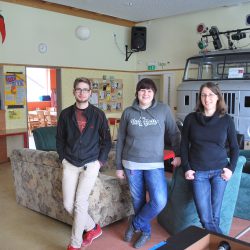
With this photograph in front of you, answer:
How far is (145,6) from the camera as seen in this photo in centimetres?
654

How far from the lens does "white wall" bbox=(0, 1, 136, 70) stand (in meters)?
5.91

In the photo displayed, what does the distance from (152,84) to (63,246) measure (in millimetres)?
1574

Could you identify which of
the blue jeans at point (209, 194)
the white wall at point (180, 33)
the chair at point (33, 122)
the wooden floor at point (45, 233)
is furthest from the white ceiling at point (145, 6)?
the blue jeans at point (209, 194)

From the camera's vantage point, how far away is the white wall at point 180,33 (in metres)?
6.45

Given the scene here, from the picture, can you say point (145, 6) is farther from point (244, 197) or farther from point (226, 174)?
point (226, 174)

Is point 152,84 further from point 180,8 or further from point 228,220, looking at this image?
point 180,8

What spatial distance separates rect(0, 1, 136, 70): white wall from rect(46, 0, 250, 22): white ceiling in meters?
0.40

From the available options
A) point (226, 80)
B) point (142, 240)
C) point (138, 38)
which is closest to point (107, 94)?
point (138, 38)

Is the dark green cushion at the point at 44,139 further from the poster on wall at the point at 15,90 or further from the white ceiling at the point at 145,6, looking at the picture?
the white ceiling at the point at 145,6

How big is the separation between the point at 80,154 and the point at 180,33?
5.53 meters

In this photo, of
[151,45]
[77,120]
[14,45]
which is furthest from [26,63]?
[77,120]

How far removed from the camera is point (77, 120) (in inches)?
100

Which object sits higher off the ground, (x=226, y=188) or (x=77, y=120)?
(x=77, y=120)

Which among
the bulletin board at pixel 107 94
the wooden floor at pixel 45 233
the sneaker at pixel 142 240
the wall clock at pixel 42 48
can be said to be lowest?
the wooden floor at pixel 45 233
